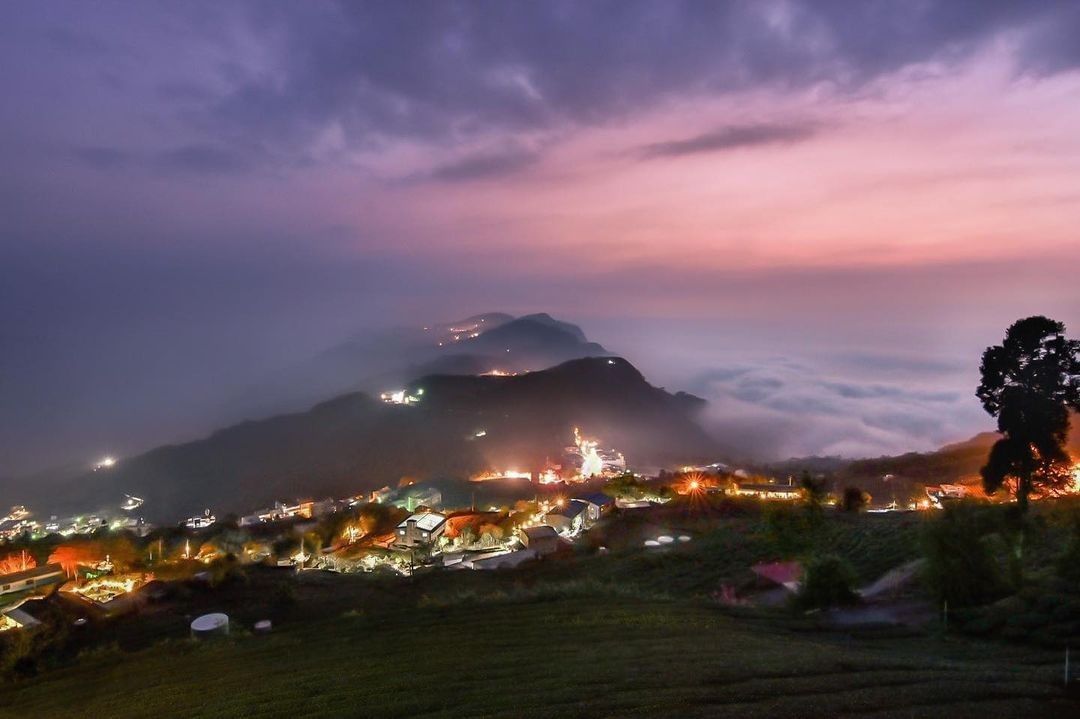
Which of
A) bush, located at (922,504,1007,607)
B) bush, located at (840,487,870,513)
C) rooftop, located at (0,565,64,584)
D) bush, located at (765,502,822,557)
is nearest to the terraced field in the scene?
bush, located at (922,504,1007,607)

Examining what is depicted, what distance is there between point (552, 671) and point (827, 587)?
1065 centimetres

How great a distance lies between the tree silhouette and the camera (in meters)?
20.8

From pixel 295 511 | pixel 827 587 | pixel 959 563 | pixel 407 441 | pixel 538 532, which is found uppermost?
pixel 407 441

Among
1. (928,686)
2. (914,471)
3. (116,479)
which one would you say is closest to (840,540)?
(928,686)

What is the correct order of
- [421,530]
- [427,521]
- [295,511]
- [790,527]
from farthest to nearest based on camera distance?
[295,511], [427,521], [421,530], [790,527]

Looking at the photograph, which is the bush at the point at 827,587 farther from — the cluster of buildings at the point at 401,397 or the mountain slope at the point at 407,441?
the cluster of buildings at the point at 401,397

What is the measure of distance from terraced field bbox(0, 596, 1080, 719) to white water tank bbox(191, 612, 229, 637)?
2.65 meters

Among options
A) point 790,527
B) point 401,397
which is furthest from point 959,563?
point 401,397

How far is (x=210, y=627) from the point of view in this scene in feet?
63.8

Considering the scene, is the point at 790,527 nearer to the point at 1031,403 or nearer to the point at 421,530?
the point at 1031,403

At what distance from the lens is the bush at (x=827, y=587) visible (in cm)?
1711

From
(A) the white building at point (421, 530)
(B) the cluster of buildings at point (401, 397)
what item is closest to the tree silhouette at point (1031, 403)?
(A) the white building at point (421, 530)

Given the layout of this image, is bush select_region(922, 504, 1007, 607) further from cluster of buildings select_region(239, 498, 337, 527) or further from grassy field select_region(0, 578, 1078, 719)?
cluster of buildings select_region(239, 498, 337, 527)

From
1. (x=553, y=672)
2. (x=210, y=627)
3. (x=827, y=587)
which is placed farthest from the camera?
(x=210, y=627)
